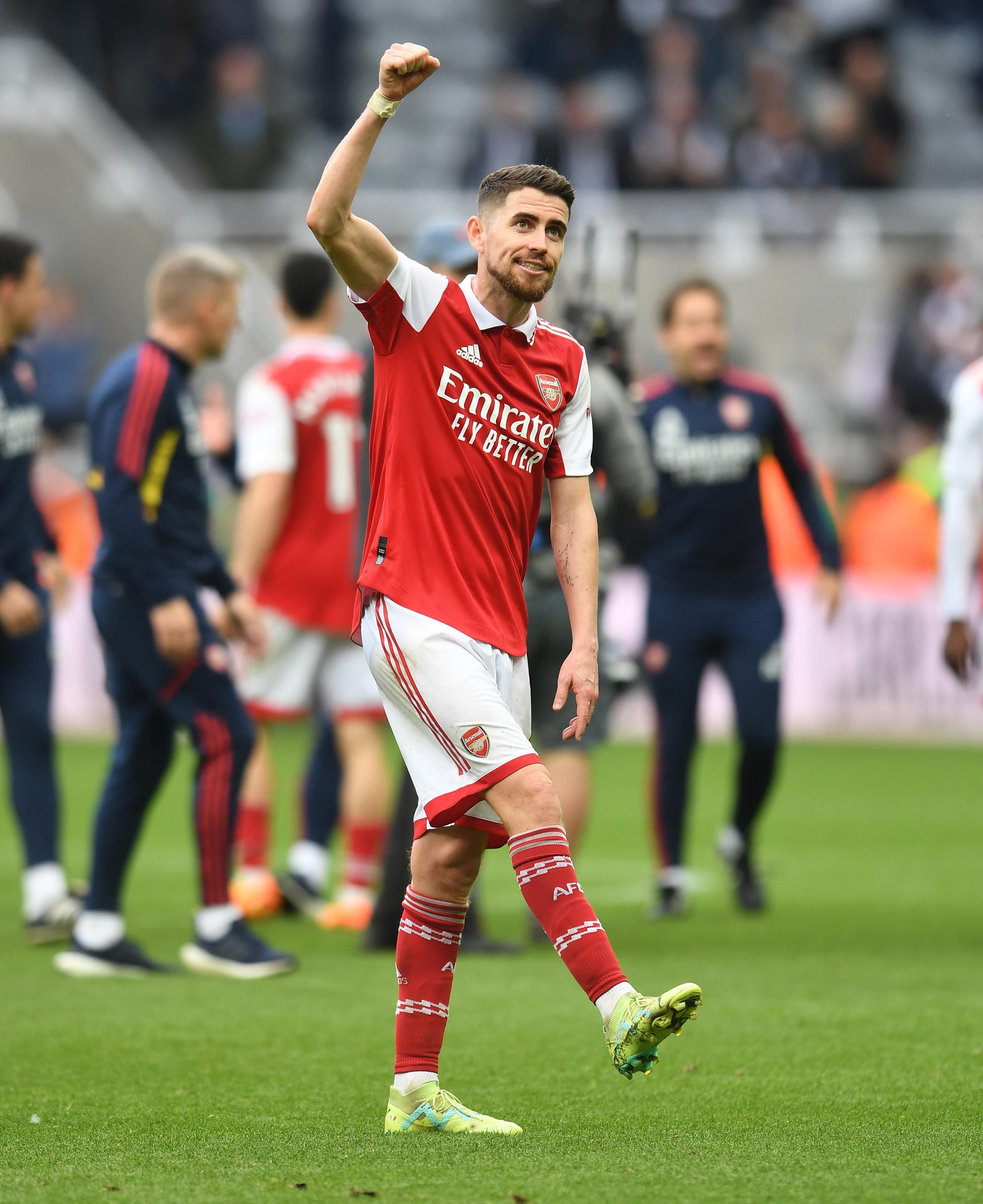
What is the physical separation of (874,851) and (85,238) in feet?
37.8

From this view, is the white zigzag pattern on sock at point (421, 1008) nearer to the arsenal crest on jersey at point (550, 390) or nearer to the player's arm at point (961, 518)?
the arsenal crest on jersey at point (550, 390)

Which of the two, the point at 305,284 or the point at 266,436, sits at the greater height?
the point at 305,284

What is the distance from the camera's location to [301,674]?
8008 mm

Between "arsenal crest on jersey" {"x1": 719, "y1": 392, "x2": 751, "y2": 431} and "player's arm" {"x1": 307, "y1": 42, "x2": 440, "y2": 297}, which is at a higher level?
"player's arm" {"x1": 307, "y1": 42, "x2": 440, "y2": 297}

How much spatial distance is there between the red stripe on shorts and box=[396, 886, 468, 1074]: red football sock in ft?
1.20

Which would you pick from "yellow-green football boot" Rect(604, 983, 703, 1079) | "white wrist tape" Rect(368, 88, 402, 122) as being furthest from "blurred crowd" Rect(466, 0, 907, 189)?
"yellow-green football boot" Rect(604, 983, 703, 1079)

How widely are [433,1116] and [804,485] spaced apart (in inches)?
184

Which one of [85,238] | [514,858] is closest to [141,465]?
[514,858]

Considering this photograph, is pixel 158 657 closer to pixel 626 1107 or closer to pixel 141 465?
pixel 141 465

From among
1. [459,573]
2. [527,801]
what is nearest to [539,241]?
[459,573]

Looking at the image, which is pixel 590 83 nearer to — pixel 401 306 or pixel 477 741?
pixel 401 306

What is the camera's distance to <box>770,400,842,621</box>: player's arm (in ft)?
26.5

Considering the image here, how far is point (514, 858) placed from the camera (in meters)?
4.05

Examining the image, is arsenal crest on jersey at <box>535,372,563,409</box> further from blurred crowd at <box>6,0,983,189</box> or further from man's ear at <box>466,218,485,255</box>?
blurred crowd at <box>6,0,983,189</box>
